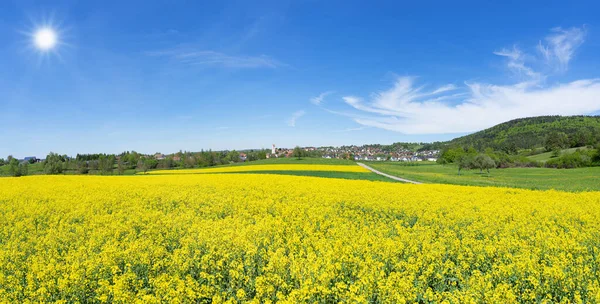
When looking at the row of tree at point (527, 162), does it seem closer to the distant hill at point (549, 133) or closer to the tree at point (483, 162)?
the tree at point (483, 162)

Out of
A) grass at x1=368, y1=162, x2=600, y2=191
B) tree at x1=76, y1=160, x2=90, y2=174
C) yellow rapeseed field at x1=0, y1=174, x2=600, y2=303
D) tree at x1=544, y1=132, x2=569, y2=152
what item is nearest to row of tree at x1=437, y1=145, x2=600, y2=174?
grass at x1=368, y1=162, x2=600, y2=191

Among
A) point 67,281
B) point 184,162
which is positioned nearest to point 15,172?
point 184,162

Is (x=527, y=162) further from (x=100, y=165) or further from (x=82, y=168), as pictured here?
(x=82, y=168)

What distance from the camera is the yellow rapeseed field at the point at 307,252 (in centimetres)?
571

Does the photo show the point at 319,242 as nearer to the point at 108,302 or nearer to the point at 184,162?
the point at 108,302

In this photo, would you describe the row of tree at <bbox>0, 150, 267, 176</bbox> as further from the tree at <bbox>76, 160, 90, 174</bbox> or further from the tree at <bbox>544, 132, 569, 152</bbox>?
the tree at <bbox>544, 132, 569, 152</bbox>

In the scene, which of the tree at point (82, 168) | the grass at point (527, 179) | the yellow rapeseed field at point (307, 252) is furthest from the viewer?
the tree at point (82, 168)

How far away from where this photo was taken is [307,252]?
8383 millimetres

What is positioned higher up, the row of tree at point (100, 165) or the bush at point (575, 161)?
the row of tree at point (100, 165)

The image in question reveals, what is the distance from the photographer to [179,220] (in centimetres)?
1170

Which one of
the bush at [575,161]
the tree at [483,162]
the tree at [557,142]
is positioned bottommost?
the bush at [575,161]

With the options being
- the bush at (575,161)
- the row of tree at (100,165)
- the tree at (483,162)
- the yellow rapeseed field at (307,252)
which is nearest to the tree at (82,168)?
the row of tree at (100,165)

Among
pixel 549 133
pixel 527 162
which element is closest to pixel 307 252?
pixel 527 162

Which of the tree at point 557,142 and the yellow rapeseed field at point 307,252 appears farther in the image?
the tree at point 557,142
